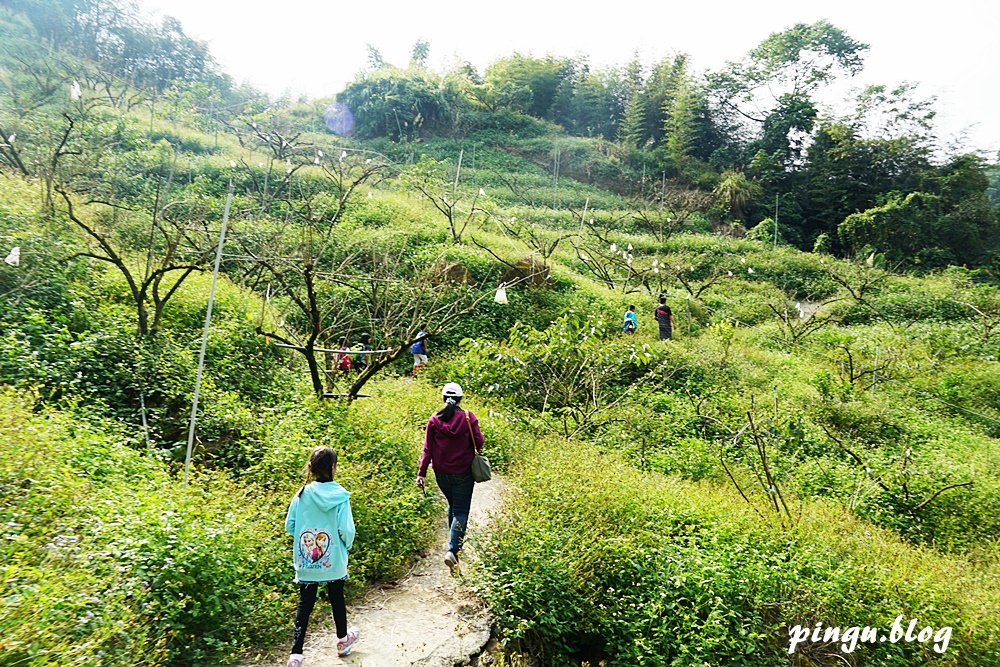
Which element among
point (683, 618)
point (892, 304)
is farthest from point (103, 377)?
point (892, 304)

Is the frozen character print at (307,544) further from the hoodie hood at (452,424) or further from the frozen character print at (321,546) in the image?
the hoodie hood at (452,424)

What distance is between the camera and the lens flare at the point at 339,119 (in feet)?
107

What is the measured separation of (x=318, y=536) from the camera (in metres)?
3.41

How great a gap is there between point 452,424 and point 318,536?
1.43m

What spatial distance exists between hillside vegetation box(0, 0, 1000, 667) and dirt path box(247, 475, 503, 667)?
0.18 meters

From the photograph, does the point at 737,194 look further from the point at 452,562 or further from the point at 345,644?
the point at 345,644

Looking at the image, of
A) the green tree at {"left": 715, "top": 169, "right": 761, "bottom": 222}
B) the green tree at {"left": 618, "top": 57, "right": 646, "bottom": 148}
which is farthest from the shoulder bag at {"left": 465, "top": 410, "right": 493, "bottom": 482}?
the green tree at {"left": 618, "top": 57, "right": 646, "bottom": 148}

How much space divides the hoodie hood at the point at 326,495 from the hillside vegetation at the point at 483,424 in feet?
2.92

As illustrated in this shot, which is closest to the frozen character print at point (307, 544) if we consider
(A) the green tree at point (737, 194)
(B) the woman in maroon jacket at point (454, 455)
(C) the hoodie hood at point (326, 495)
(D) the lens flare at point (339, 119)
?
(C) the hoodie hood at point (326, 495)

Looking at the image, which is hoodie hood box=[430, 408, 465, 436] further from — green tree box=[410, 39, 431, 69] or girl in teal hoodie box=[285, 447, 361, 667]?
green tree box=[410, 39, 431, 69]

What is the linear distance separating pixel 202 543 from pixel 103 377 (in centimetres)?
354

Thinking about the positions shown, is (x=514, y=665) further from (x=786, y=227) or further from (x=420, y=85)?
(x=420, y=85)

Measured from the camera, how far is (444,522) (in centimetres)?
560

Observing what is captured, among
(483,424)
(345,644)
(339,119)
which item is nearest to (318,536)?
(345,644)
